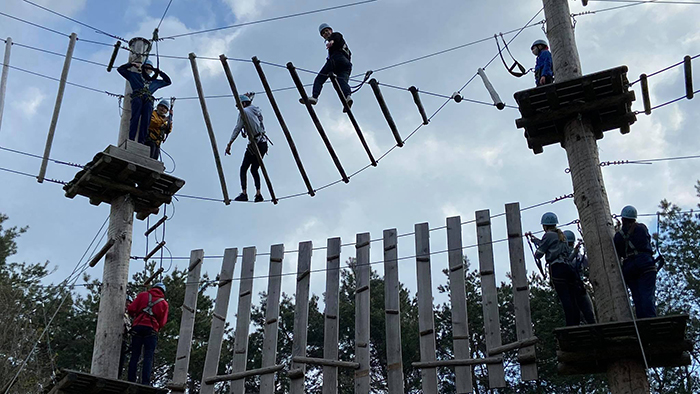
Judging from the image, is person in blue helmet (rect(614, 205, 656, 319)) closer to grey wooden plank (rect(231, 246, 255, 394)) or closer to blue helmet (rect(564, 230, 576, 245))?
A: blue helmet (rect(564, 230, 576, 245))

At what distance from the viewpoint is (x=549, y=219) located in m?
8.18

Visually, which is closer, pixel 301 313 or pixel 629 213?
pixel 629 213

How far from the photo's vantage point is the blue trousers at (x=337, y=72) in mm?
10180

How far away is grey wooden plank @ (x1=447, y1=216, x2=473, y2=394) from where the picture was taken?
7883mm

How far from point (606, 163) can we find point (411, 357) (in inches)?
536

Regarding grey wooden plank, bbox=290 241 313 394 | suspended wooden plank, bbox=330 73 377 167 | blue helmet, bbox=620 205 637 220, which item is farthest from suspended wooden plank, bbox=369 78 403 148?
blue helmet, bbox=620 205 637 220

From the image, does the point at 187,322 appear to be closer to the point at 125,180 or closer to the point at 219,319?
the point at 219,319

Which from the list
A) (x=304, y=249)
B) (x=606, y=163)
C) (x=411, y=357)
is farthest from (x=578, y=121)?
(x=411, y=357)

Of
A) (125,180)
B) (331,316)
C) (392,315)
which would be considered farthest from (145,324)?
(392,315)

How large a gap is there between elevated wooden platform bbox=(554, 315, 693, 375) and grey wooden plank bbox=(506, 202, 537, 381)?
26.7 inches

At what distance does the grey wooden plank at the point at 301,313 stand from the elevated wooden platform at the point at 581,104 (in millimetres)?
3078

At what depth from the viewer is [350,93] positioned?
33.3 feet

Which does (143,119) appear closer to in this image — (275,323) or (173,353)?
(275,323)

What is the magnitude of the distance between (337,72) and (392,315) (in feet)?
11.9
